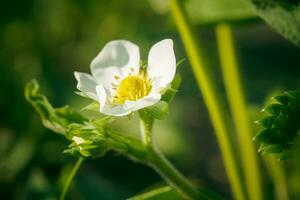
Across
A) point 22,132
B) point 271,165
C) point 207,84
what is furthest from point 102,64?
point 22,132

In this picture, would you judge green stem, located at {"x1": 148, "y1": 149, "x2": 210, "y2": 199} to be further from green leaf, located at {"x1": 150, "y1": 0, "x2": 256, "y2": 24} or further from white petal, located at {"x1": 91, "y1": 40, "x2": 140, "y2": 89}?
green leaf, located at {"x1": 150, "y1": 0, "x2": 256, "y2": 24}

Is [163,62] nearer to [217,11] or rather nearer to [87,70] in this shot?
[217,11]

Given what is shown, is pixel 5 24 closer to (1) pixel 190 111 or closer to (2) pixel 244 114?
(1) pixel 190 111

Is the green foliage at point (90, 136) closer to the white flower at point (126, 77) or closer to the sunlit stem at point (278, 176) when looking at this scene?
the white flower at point (126, 77)

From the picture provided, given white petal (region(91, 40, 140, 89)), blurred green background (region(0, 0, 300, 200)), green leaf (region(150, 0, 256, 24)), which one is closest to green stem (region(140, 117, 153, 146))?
white petal (region(91, 40, 140, 89))

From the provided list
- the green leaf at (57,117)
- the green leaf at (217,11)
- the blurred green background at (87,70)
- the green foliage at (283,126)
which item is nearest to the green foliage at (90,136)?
the green leaf at (57,117)

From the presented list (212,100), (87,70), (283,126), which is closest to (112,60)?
(212,100)
